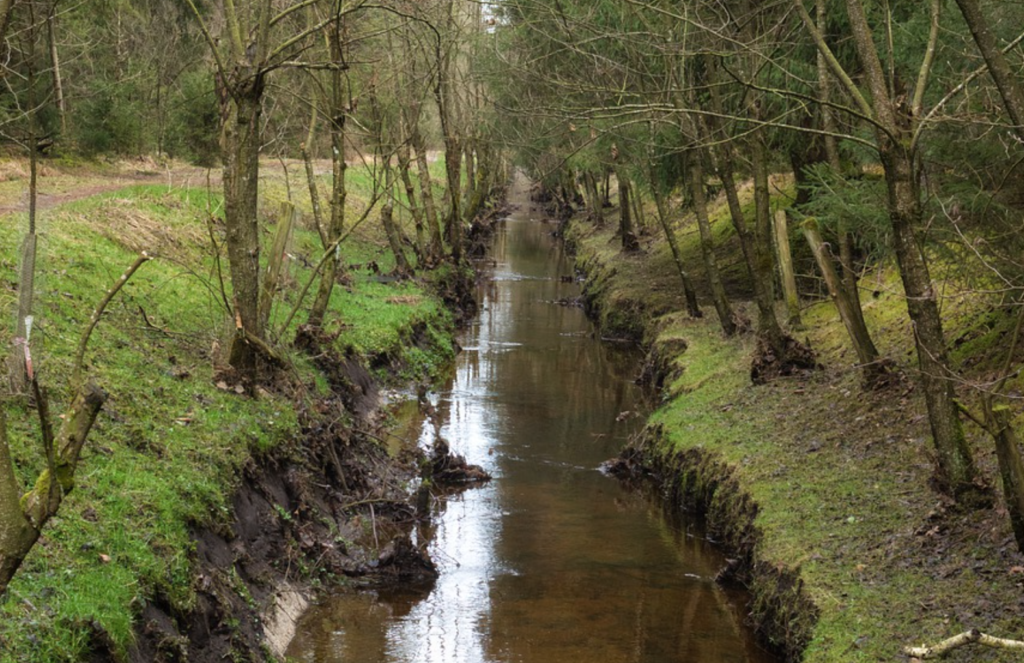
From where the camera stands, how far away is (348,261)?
26609 millimetres

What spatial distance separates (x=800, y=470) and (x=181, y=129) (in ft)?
66.0

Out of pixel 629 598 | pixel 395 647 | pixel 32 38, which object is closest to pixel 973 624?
pixel 629 598

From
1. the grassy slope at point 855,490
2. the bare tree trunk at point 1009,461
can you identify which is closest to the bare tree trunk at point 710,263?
the grassy slope at point 855,490

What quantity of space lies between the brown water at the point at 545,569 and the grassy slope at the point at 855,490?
→ 1.08m

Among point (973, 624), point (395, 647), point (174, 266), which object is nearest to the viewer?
point (973, 624)

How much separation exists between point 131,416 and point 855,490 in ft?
24.2

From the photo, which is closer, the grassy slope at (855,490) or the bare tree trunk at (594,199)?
the grassy slope at (855,490)

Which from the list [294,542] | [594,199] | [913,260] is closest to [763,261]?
[913,260]

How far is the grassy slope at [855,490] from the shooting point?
809 cm

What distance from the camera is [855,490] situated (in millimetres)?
10836

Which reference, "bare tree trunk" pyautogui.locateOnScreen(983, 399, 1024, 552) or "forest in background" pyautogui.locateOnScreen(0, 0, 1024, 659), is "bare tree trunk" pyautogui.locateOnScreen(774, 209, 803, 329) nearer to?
"forest in background" pyautogui.locateOnScreen(0, 0, 1024, 659)

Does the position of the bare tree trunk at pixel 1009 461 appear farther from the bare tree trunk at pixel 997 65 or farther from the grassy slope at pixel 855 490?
the bare tree trunk at pixel 997 65

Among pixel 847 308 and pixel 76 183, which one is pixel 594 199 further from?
pixel 847 308

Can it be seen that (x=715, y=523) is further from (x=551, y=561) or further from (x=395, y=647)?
(x=395, y=647)
